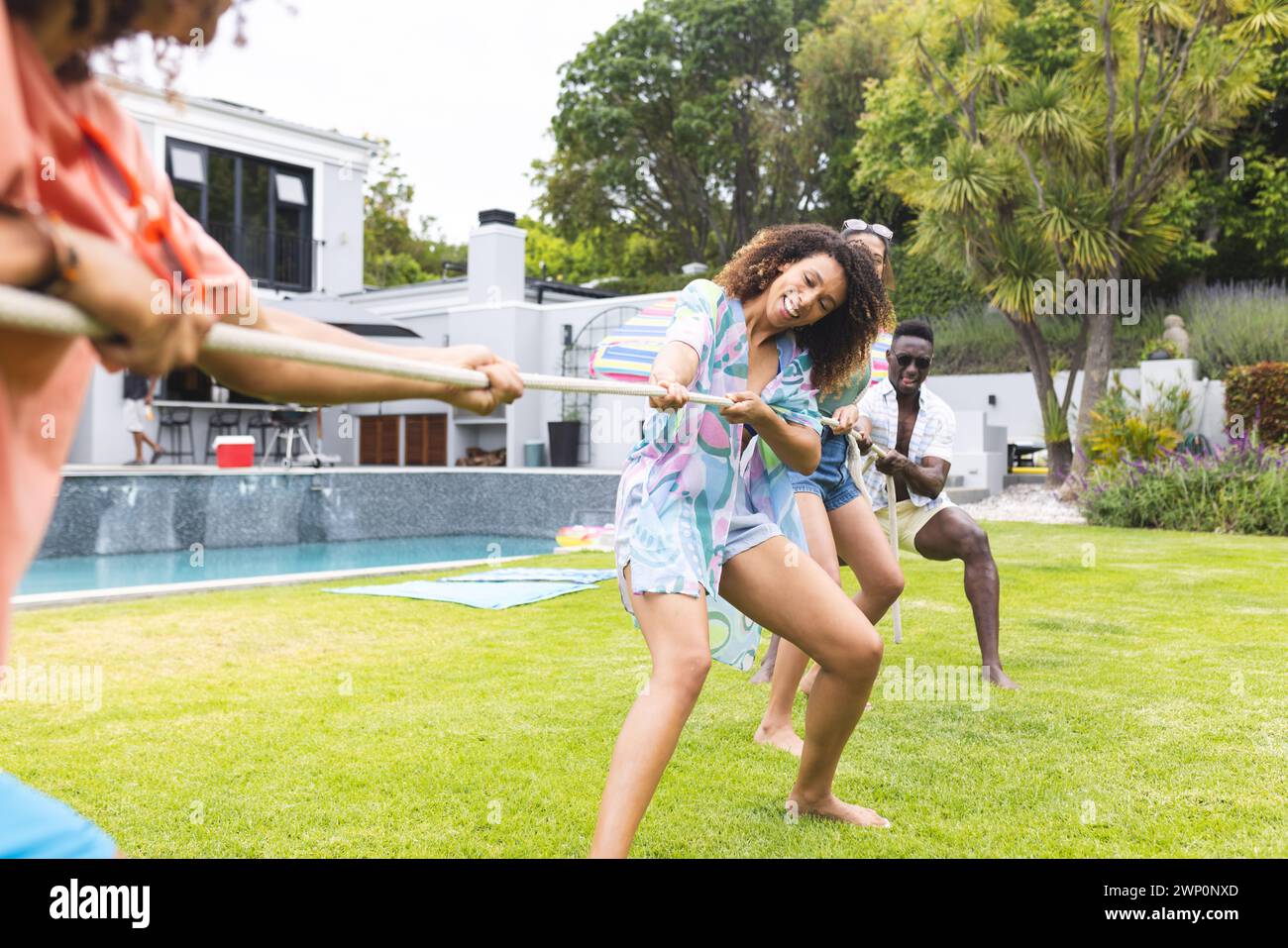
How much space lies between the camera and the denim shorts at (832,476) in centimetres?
432

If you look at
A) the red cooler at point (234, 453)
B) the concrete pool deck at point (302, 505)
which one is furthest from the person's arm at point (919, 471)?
the red cooler at point (234, 453)

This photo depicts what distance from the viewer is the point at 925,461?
5.02 meters

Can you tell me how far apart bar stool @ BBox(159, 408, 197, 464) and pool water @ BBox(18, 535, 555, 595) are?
644 centimetres

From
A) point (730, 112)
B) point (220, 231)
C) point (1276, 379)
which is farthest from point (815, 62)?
point (1276, 379)

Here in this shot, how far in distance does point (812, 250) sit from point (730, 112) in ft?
96.3

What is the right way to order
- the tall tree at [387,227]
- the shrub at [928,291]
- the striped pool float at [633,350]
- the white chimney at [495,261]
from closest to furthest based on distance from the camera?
the striped pool float at [633,350], the white chimney at [495,261], the shrub at [928,291], the tall tree at [387,227]

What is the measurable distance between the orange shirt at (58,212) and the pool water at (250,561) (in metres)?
8.58

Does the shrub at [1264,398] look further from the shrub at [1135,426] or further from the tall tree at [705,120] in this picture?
the tall tree at [705,120]

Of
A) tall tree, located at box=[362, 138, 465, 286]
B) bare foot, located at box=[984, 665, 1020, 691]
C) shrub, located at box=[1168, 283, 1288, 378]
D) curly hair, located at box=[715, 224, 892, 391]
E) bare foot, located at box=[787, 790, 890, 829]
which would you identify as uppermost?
tall tree, located at box=[362, 138, 465, 286]

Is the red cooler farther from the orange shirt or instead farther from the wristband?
the wristband

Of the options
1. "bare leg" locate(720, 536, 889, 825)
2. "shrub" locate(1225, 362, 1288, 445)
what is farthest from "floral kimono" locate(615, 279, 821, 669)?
"shrub" locate(1225, 362, 1288, 445)

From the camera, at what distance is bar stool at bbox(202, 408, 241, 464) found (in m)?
19.2

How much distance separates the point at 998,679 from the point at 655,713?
2968 millimetres

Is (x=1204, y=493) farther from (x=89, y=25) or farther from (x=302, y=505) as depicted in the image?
(x=89, y=25)
